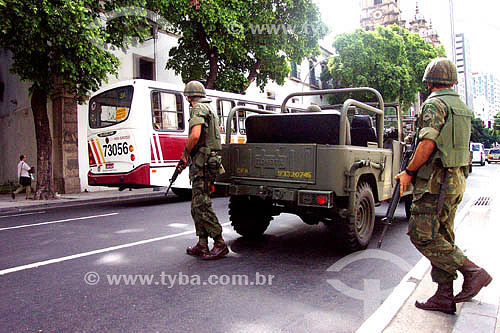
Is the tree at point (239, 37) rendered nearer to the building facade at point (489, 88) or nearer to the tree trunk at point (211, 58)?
the tree trunk at point (211, 58)

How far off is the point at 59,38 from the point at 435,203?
396 inches

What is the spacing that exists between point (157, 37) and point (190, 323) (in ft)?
59.8

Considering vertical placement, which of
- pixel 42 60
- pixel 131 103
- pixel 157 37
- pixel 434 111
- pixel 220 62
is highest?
pixel 157 37

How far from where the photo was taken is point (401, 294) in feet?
11.7

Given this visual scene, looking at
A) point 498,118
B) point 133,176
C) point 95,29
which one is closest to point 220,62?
point 95,29

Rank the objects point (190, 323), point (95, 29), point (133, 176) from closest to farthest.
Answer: point (190, 323) < point (133, 176) < point (95, 29)

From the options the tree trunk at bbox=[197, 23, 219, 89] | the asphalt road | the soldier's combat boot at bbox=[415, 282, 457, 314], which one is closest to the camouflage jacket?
the soldier's combat boot at bbox=[415, 282, 457, 314]

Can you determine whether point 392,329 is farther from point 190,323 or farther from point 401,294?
point 190,323

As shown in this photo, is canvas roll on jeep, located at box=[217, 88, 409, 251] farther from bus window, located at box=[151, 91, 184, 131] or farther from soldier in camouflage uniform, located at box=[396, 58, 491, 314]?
bus window, located at box=[151, 91, 184, 131]

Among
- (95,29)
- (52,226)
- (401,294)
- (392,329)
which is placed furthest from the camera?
(95,29)

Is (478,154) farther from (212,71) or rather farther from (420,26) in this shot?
(420,26)

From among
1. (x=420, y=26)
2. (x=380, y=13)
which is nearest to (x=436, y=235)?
(x=380, y=13)

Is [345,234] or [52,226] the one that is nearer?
[345,234]

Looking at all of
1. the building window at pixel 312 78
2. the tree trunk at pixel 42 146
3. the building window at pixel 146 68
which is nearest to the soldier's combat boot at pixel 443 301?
the tree trunk at pixel 42 146
